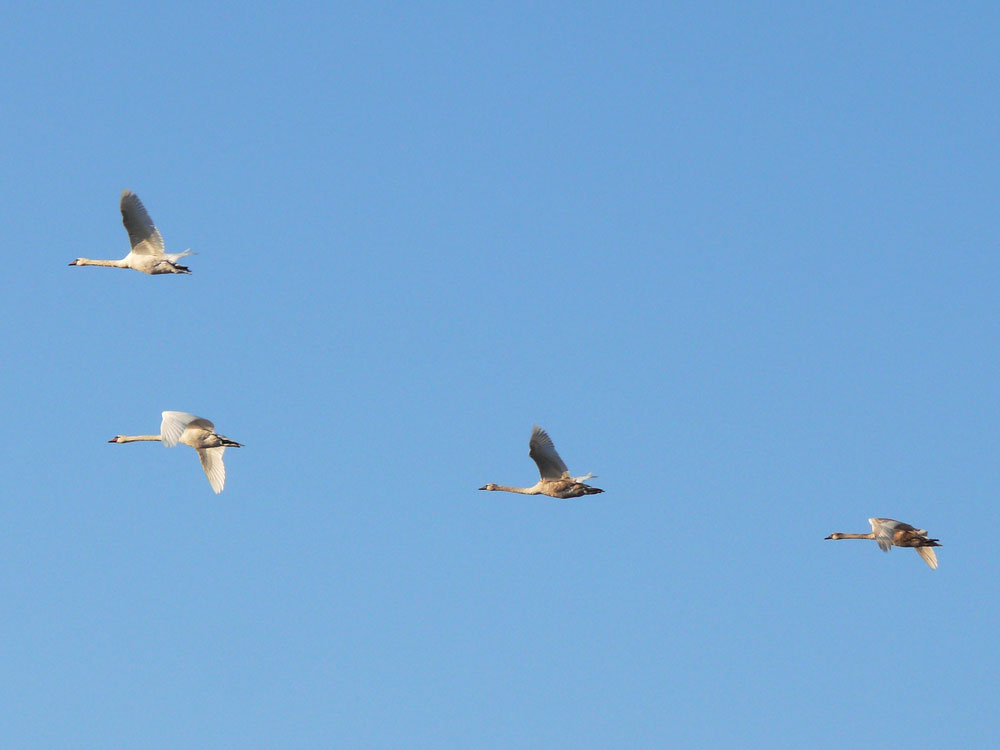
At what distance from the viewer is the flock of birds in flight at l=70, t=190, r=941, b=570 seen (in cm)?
6562

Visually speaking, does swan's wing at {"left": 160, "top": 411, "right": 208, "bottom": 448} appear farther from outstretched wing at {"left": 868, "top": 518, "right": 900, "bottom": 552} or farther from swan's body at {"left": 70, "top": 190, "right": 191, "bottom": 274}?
outstretched wing at {"left": 868, "top": 518, "right": 900, "bottom": 552}

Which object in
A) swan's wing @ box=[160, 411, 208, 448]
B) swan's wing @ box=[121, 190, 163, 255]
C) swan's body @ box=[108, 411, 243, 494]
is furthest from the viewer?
swan's wing @ box=[121, 190, 163, 255]

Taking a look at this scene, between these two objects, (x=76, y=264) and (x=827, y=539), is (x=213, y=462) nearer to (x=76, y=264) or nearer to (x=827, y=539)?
(x=76, y=264)

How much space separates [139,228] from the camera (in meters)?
68.8

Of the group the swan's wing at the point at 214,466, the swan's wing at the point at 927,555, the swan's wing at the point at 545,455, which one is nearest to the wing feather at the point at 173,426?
the swan's wing at the point at 214,466

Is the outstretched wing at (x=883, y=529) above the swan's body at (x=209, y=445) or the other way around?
the other way around

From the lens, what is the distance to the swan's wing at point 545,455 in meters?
65.7

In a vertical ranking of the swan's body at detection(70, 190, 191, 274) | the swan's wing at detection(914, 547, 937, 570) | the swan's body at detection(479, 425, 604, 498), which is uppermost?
the swan's body at detection(70, 190, 191, 274)

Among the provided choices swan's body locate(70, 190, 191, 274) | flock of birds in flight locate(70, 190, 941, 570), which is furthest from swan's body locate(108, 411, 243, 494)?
swan's body locate(70, 190, 191, 274)

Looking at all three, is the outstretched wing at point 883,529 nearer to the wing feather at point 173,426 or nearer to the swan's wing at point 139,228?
the wing feather at point 173,426

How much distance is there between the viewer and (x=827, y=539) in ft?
270

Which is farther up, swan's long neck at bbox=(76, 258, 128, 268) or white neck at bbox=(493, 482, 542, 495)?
swan's long neck at bbox=(76, 258, 128, 268)

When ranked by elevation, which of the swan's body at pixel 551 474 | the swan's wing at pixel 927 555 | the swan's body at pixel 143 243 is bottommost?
the swan's wing at pixel 927 555

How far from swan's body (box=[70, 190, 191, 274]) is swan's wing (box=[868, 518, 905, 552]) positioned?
102 feet
